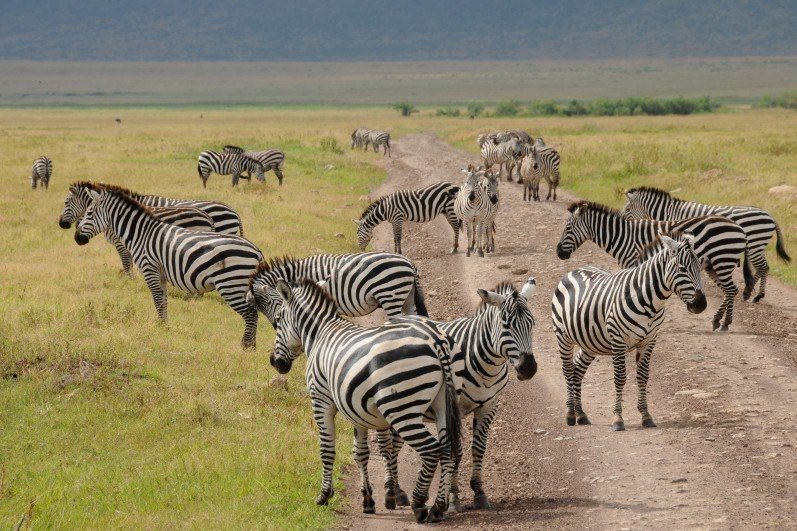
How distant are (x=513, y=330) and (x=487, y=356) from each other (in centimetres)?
34

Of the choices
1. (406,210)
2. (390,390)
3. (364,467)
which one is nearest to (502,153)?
(406,210)

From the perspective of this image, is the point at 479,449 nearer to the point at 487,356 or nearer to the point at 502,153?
the point at 487,356

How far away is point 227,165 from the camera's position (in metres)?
32.7

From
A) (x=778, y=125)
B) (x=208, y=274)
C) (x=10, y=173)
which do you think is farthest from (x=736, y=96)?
(x=208, y=274)

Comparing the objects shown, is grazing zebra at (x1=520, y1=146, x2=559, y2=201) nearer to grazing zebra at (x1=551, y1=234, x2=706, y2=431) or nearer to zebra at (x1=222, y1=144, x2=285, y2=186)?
zebra at (x1=222, y1=144, x2=285, y2=186)

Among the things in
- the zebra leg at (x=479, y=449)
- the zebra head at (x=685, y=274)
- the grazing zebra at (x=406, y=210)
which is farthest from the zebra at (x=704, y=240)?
the zebra leg at (x=479, y=449)

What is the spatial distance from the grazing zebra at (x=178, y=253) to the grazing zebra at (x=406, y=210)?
21.5 ft

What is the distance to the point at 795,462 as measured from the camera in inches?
346

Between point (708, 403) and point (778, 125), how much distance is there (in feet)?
184

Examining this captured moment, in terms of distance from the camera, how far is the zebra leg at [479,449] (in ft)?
27.6

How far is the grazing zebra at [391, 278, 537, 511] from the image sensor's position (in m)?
8.17

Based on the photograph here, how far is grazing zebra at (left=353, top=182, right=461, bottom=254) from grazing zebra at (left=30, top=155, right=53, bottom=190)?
47.0ft

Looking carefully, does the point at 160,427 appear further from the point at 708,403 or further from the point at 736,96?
the point at 736,96

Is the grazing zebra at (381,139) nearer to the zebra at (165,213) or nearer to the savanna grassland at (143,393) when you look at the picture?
the savanna grassland at (143,393)
